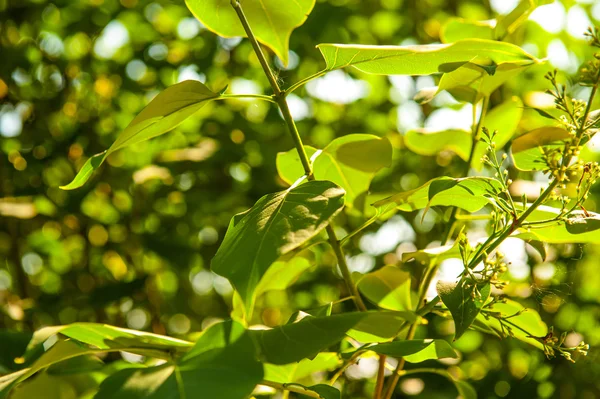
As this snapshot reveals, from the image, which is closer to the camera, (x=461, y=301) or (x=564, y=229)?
(x=461, y=301)

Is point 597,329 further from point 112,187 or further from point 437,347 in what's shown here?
point 112,187

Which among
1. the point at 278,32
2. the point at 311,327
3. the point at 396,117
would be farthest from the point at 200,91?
the point at 396,117

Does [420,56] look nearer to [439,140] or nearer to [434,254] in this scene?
[434,254]

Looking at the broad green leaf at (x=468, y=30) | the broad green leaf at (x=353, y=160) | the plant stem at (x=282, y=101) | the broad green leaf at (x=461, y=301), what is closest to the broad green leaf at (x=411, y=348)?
the broad green leaf at (x=461, y=301)

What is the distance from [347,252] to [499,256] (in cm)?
130

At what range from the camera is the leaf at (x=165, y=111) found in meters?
0.70

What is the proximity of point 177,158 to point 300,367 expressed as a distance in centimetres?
103

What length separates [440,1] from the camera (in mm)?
2330

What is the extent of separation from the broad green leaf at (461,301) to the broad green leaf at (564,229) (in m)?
0.11

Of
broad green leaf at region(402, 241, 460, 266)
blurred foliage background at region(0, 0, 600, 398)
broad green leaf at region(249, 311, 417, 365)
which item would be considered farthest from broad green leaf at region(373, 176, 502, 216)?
blurred foliage background at region(0, 0, 600, 398)

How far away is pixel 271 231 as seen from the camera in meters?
0.58

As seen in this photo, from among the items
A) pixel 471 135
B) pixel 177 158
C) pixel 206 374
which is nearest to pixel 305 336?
pixel 206 374

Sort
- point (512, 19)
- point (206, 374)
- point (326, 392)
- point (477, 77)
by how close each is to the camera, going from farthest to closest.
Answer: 1. point (512, 19)
2. point (477, 77)
3. point (326, 392)
4. point (206, 374)

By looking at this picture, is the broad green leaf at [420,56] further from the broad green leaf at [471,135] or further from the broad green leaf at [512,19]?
the broad green leaf at [471,135]
